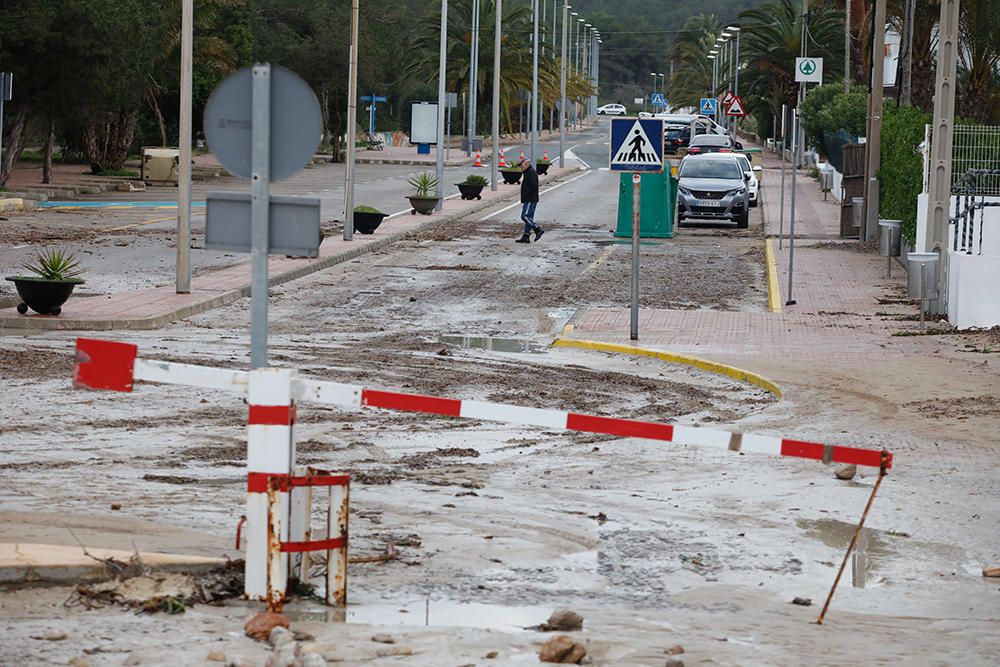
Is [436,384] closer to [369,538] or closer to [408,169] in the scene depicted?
[369,538]

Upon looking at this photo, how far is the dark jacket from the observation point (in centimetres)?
3456

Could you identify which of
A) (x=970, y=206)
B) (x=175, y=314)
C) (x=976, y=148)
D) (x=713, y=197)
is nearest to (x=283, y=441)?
(x=175, y=314)

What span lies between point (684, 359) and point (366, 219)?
17976 millimetres

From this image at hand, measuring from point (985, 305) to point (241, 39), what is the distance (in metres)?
50.8

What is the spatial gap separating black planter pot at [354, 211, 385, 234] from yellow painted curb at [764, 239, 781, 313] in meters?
8.29

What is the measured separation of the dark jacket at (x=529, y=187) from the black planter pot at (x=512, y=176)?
22510 millimetres

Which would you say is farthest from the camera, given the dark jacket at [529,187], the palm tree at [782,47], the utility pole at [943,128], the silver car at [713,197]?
the palm tree at [782,47]

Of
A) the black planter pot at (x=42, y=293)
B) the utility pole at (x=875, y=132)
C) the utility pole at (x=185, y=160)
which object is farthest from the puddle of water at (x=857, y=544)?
the utility pole at (x=875, y=132)

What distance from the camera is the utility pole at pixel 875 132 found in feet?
112

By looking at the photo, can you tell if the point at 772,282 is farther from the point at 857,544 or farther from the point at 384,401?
the point at 384,401

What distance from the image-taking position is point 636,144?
19062 mm

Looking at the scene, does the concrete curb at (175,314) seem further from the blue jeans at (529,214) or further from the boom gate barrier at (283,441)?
the boom gate barrier at (283,441)

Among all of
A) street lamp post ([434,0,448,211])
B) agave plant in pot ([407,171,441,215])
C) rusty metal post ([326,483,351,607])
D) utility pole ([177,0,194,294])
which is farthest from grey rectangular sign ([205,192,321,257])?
street lamp post ([434,0,448,211])

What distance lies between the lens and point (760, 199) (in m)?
50.0
